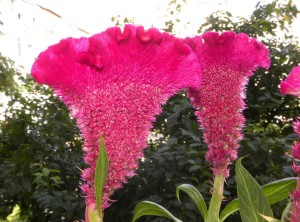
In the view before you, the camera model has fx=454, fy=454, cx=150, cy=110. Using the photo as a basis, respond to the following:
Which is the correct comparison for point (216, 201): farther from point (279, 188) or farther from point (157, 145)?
point (157, 145)

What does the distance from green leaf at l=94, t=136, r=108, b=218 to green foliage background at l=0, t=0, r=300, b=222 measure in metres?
1.37

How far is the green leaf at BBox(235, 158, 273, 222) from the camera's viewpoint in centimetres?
61

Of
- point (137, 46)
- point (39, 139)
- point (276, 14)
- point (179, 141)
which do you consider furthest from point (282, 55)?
point (137, 46)

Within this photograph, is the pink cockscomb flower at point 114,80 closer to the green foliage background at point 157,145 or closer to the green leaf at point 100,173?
the green leaf at point 100,173

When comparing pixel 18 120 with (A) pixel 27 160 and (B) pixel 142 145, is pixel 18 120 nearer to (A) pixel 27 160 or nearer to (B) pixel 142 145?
(A) pixel 27 160

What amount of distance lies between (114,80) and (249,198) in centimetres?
24

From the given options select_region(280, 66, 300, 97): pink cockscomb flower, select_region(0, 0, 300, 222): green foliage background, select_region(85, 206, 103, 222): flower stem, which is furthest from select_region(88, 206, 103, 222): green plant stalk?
select_region(0, 0, 300, 222): green foliage background

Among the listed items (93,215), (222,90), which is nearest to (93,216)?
(93,215)

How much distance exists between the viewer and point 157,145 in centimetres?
267

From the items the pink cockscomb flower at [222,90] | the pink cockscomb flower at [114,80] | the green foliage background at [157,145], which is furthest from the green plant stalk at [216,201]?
the green foliage background at [157,145]

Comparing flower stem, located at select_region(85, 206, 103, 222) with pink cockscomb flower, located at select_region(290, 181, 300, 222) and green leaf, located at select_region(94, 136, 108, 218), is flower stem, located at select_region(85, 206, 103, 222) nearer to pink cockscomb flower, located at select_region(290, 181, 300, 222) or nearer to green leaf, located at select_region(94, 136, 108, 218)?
green leaf, located at select_region(94, 136, 108, 218)

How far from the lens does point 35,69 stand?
0.61 metres

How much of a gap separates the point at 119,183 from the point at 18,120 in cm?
227

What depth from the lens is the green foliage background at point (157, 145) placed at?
6.81 ft
